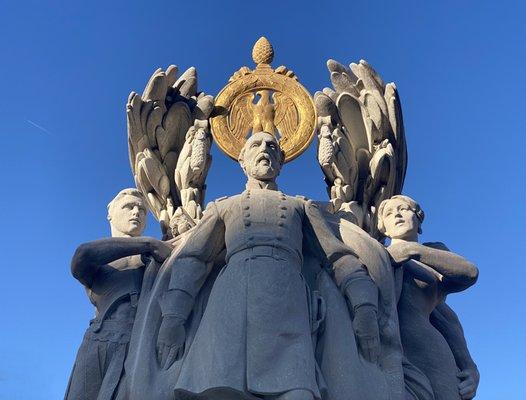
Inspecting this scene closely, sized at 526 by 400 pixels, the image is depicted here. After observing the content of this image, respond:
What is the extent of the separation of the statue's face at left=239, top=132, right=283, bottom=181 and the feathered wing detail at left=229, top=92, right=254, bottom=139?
2.09 meters

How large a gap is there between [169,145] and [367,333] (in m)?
4.13

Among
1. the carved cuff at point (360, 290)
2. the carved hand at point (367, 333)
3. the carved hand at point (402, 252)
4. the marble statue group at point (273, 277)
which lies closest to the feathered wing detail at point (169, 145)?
the marble statue group at point (273, 277)

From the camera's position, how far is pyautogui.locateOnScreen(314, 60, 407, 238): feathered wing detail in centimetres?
1005

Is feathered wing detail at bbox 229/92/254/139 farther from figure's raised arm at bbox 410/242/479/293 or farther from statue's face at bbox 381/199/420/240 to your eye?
figure's raised arm at bbox 410/242/479/293

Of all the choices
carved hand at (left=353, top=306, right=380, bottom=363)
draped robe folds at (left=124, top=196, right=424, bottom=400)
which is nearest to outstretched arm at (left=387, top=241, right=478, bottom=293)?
draped robe folds at (left=124, top=196, right=424, bottom=400)

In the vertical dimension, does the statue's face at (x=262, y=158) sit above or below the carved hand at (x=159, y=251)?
above

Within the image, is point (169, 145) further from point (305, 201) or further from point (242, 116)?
point (305, 201)

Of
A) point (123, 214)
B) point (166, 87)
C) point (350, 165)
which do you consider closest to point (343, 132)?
point (350, 165)

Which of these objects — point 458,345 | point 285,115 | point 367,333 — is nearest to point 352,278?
point 367,333

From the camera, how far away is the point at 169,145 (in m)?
10.6

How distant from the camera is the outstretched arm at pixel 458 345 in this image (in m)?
8.27

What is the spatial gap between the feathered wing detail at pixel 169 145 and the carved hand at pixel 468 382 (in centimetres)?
349

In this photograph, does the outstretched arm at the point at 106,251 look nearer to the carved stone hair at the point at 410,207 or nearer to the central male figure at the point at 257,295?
the central male figure at the point at 257,295

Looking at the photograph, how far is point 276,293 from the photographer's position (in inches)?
287
